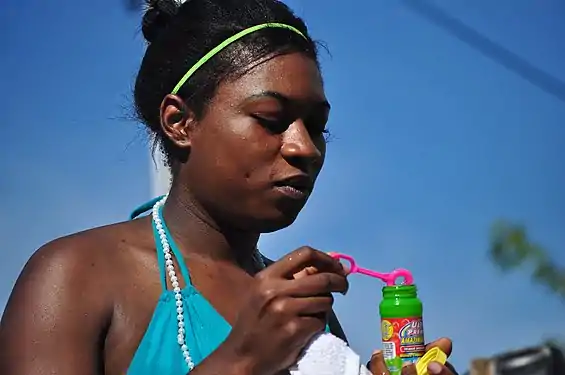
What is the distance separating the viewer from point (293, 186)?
130 centimetres

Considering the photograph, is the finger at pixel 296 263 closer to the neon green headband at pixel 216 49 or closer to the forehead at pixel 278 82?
the forehead at pixel 278 82

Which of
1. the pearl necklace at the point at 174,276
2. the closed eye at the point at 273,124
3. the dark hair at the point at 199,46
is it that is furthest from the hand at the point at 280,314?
the dark hair at the point at 199,46

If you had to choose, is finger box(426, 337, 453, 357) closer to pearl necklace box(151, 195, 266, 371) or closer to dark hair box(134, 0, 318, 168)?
pearl necklace box(151, 195, 266, 371)

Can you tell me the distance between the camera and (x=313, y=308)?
1.10m

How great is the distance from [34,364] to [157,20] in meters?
0.74

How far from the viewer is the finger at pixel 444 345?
1307 millimetres

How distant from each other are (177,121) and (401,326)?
0.53 m

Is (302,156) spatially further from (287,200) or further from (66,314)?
(66,314)

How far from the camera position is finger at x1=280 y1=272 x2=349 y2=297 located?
1.08 metres

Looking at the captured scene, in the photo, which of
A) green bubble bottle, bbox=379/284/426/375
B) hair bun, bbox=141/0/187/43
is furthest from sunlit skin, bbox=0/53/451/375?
hair bun, bbox=141/0/187/43

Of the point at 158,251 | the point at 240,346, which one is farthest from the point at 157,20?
the point at 240,346

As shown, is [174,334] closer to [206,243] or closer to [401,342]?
[206,243]

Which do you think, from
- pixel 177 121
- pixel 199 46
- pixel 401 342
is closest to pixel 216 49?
pixel 199 46

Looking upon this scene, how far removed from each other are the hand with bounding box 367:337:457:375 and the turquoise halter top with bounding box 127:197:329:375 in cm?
24
